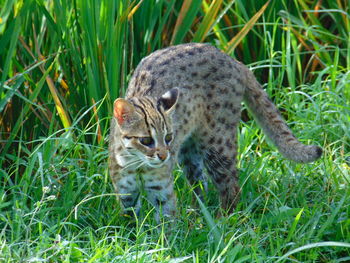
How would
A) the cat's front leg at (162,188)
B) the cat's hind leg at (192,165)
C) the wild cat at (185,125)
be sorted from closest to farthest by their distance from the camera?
the wild cat at (185,125), the cat's front leg at (162,188), the cat's hind leg at (192,165)

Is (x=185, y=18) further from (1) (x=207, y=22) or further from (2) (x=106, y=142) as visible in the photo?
(2) (x=106, y=142)

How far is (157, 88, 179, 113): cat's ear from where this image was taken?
17.0 ft

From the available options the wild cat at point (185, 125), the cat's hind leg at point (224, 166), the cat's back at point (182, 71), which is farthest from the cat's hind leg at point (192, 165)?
the cat's back at point (182, 71)

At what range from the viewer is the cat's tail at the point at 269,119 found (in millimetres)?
5730

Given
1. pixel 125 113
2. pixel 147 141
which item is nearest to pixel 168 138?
pixel 147 141

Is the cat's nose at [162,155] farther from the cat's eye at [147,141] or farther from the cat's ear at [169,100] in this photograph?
the cat's ear at [169,100]

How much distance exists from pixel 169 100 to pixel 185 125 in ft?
1.57

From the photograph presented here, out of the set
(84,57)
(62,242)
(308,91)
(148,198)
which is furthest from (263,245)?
(308,91)

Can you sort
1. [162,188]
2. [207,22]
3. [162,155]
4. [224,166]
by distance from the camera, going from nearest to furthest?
[162,155]
[162,188]
[224,166]
[207,22]

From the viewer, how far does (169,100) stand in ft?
17.0

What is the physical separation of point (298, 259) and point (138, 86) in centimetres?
173

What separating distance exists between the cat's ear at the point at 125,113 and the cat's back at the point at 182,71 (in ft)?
1.89

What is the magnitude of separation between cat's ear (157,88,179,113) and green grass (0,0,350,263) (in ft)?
2.23

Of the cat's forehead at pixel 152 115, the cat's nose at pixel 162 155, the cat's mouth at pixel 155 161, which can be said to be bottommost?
the cat's mouth at pixel 155 161
